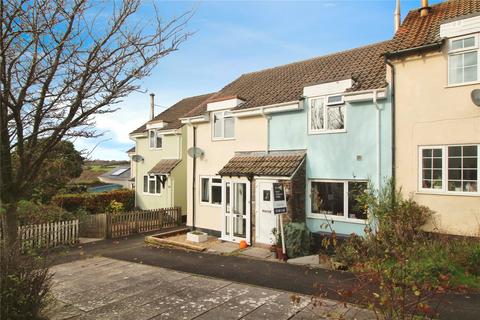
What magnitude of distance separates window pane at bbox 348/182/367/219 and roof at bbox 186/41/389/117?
10.9ft

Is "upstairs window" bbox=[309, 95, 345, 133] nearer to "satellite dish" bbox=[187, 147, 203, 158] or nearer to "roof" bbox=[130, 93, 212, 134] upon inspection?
"satellite dish" bbox=[187, 147, 203, 158]

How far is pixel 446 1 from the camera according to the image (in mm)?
12430

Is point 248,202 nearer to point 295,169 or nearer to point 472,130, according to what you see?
point 295,169

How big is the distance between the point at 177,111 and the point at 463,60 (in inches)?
735

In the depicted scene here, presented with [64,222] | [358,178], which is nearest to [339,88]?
[358,178]

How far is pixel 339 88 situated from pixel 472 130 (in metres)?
4.27

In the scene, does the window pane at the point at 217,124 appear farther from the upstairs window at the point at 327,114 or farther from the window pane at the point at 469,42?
the window pane at the point at 469,42

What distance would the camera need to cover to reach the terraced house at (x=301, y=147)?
36.5ft

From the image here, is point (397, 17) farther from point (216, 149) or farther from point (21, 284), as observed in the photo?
point (21, 284)

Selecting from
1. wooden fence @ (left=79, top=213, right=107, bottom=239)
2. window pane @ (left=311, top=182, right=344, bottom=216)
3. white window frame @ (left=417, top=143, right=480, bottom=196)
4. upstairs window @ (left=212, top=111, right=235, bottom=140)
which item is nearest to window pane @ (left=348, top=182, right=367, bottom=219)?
window pane @ (left=311, top=182, right=344, bottom=216)

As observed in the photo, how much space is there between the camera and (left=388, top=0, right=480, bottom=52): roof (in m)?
10.4

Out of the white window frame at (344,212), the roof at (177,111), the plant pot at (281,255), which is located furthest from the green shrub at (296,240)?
the roof at (177,111)

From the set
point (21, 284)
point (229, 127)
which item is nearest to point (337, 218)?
point (229, 127)

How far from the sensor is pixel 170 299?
7312mm
